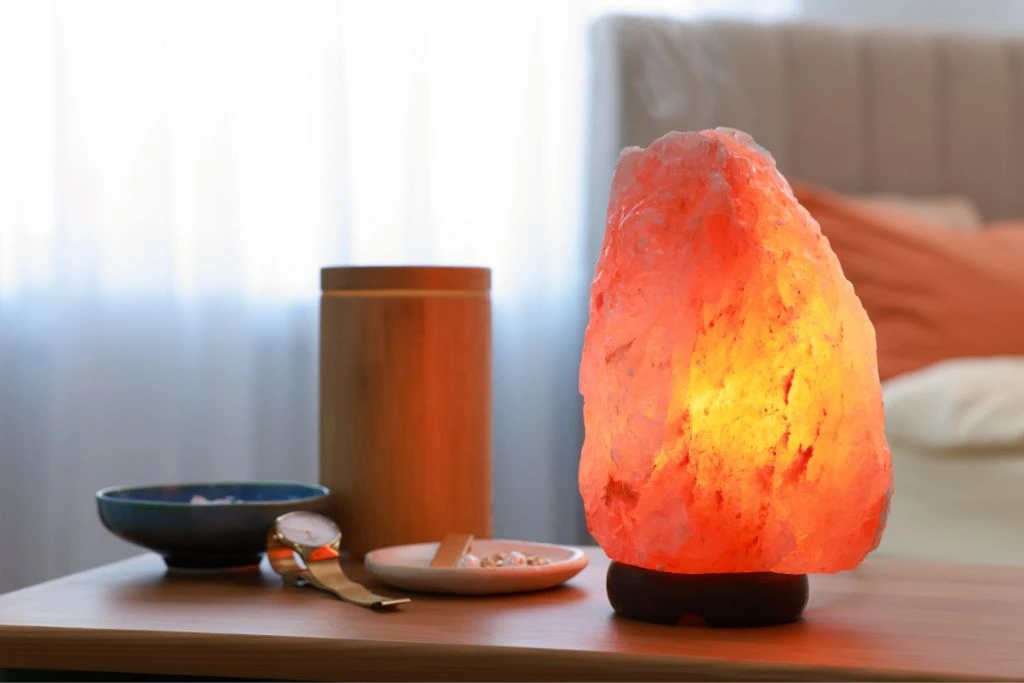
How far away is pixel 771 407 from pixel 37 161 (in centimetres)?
189

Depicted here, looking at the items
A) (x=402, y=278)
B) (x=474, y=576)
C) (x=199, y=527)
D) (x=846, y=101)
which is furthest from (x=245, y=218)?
(x=474, y=576)

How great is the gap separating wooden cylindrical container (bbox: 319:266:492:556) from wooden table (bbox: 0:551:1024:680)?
17 cm

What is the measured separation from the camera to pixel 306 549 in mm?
924

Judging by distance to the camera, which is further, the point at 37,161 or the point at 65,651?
the point at 37,161

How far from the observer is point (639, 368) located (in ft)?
2.49

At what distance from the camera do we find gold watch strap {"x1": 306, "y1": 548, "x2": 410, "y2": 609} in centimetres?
83

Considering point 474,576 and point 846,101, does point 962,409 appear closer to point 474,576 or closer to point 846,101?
point 474,576

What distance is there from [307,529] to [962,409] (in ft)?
3.01

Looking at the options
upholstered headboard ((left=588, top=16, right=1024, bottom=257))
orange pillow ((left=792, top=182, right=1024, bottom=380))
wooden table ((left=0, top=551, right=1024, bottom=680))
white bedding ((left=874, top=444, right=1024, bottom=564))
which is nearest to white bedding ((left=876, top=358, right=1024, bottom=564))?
white bedding ((left=874, top=444, right=1024, bottom=564))

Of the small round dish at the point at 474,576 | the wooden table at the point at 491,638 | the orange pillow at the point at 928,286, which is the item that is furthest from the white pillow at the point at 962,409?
the small round dish at the point at 474,576

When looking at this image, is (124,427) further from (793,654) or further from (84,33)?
(793,654)

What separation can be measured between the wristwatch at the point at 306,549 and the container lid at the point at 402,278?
22 centimetres

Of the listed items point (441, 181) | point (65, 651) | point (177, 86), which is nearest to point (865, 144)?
point (441, 181)

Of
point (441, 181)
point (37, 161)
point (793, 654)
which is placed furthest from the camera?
point (441, 181)
